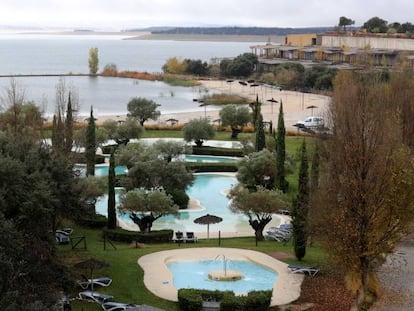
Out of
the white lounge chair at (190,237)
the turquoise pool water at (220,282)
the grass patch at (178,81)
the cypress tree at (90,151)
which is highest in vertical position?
the grass patch at (178,81)

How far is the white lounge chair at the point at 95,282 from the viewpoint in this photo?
20219mm

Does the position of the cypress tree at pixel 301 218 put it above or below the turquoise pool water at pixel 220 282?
above

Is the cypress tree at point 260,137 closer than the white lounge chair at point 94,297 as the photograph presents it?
No

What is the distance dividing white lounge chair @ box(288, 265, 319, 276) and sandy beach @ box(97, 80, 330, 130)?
32.1 metres

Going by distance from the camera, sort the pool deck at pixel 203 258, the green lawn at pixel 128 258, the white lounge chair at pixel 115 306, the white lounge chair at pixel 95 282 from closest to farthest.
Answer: the white lounge chair at pixel 115 306 → the green lawn at pixel 128 258 → the white lounge chair at pixel 95 282 → the pool deck at pixel 203 258

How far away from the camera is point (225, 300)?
18875mm

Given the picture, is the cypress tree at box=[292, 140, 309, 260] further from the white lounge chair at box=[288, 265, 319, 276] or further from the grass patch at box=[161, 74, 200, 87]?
the grass patch at box=[161, 74, 200, 87]

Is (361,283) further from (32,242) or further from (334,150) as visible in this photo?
(32,242)

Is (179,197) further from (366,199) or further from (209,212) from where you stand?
(366,199)

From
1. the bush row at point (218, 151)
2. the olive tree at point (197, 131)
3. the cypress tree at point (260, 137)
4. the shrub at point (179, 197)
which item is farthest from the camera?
the olive tree at point (197, 131)

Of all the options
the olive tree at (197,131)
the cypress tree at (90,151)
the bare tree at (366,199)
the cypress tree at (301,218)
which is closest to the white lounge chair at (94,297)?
the bare tree at (366,199)

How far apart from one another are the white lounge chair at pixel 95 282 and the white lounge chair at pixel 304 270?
6.28 meters

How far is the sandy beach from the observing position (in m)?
68.7

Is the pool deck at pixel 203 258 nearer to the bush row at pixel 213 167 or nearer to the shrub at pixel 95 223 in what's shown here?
the shrub at pixel 95 223
